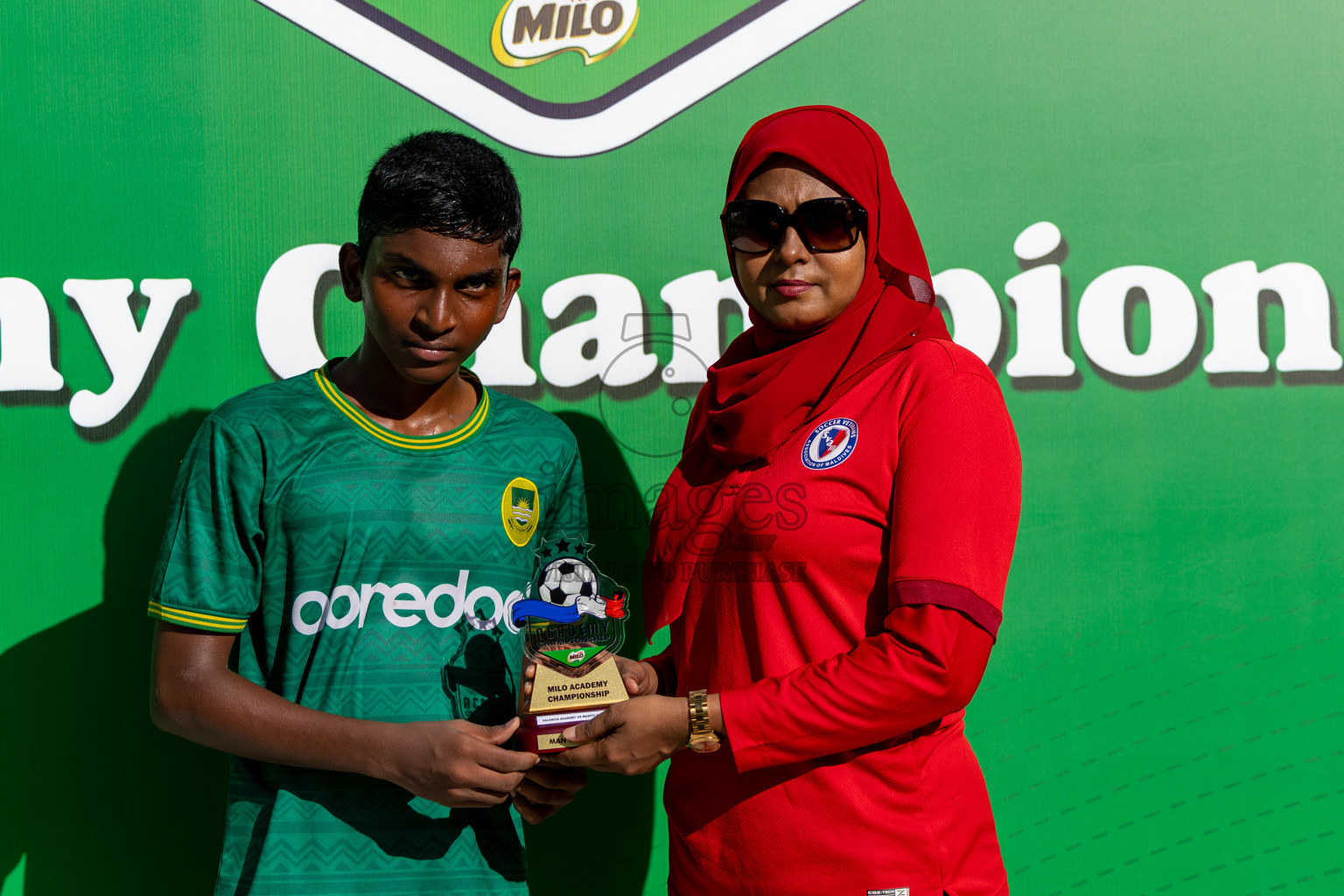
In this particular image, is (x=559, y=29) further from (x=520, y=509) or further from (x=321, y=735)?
(x=321, y=735)

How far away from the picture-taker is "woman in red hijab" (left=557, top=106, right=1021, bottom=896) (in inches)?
69.2

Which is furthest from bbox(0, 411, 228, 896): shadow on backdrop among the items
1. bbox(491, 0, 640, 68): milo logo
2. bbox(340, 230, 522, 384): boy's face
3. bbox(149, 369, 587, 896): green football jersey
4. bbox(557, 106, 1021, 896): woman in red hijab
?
bbox(557, 106, 1021, 896): woman in red hijab

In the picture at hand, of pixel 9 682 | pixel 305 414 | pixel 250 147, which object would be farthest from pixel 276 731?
pixel 250 147

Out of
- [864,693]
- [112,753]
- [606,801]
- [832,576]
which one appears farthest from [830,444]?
[112,753]

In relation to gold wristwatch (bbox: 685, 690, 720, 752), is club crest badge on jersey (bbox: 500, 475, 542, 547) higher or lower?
higher

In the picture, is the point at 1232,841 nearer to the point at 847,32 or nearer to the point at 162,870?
the point at 847,32

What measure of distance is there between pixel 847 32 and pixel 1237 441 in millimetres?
1718

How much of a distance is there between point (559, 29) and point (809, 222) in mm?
1391

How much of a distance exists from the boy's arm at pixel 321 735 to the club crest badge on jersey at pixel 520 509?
42cm

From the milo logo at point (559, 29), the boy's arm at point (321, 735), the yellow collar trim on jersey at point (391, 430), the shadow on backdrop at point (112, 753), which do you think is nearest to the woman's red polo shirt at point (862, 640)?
the boy's arm at point (321, 735)

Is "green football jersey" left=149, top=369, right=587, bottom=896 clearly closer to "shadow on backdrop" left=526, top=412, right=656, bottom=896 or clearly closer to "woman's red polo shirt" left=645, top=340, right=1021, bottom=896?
"woman's red polo shirt" left=645, top=340, right=1021, bottom=896

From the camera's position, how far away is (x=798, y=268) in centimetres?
195

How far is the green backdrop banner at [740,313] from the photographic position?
2830 millimetres

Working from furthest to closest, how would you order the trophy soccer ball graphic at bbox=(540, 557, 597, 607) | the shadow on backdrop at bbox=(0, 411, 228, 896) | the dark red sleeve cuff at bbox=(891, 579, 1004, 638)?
the shadow on backdrop at bbox=(0, 411, 228, 896) → the trophy soccer ball graphic at bbox=(540, 557, 597, 607) → the dark red sleeve cuff at bbox=(891, 579, 1004, 638)
